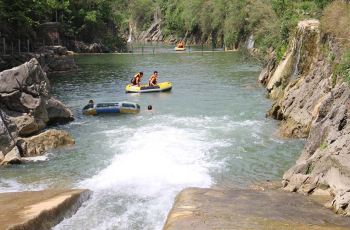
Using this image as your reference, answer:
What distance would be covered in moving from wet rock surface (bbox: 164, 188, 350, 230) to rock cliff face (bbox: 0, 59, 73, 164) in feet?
29.1

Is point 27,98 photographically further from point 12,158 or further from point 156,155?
point 156,155

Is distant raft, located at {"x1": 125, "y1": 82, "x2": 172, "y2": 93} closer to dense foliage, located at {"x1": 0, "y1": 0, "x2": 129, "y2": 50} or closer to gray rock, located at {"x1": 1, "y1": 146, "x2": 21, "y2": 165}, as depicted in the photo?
gray rock, located at {"x1": 1, "y1": 146, "x2": 21, "y2": 165}

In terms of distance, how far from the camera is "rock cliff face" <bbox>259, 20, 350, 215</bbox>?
12.4 metres

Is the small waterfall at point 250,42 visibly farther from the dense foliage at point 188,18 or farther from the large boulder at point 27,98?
the large boulder at point 27,98

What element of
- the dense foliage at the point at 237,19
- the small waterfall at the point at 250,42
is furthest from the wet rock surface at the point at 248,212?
the small waterfall at the point at 250,42

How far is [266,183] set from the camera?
584 inches

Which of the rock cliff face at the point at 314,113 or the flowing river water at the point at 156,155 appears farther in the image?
the flowing river water at the point at 156,155

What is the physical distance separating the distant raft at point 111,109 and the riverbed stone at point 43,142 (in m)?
5.88

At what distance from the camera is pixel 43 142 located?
19047mm

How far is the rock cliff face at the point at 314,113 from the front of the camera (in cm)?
1242

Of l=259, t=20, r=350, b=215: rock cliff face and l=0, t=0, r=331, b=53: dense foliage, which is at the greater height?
l=0, t=0, r=331, b=53: dense foliage

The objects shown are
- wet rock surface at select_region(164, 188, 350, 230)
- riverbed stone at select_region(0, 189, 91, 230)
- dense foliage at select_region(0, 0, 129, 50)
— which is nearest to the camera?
wet rock surface at select_region(164, 188, 350, 230)

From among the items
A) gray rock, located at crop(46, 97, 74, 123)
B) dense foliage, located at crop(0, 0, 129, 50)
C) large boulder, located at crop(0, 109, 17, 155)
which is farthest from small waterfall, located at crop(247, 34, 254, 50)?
large boulder, located at crop(0, 109, 17, 155)

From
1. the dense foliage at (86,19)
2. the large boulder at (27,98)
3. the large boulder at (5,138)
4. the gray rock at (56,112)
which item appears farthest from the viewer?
the dense foliage at (86,19)
